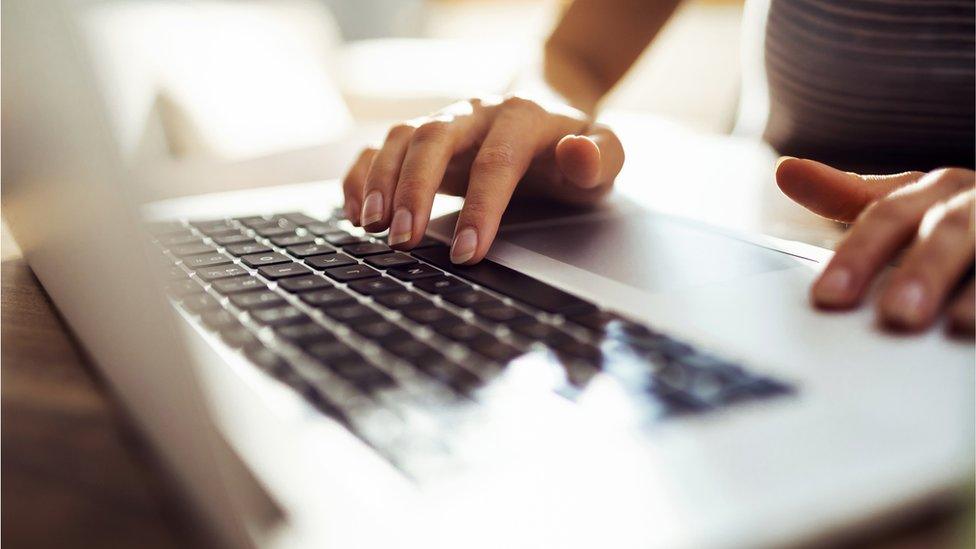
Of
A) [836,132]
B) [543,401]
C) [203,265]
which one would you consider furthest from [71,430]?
[836,132]

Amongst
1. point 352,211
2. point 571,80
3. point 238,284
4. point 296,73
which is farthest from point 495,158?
point 296,73

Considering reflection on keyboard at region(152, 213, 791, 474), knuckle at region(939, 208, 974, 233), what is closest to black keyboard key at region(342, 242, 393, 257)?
reflection on keyboard at region(152, 213, 791, 474)

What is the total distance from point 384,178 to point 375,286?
164 millimetres

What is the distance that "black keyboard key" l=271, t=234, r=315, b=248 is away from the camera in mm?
527

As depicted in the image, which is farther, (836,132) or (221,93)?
(221,93)

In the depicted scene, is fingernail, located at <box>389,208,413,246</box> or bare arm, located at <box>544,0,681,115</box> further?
bare arm, located at <box>544,0,681,115</box>

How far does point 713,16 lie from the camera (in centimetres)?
222

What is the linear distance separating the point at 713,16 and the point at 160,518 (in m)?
2.31

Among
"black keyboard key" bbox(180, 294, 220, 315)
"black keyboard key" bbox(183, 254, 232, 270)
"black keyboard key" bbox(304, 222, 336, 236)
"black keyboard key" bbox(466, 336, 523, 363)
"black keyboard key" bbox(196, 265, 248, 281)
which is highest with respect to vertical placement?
"black keyboard key" bbox(466, 336, 523, 363)

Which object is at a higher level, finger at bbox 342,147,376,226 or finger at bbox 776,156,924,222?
finger at bbox 776,156,924,222

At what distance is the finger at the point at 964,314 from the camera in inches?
12.4

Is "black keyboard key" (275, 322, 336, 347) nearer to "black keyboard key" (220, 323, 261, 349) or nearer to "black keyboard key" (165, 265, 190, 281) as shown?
"black keyboard key" (220, 323, 261, 349)

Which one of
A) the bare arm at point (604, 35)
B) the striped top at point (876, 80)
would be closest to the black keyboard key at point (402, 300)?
the striped top at point (876, 80)

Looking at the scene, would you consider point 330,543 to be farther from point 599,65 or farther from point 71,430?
point 599,65
